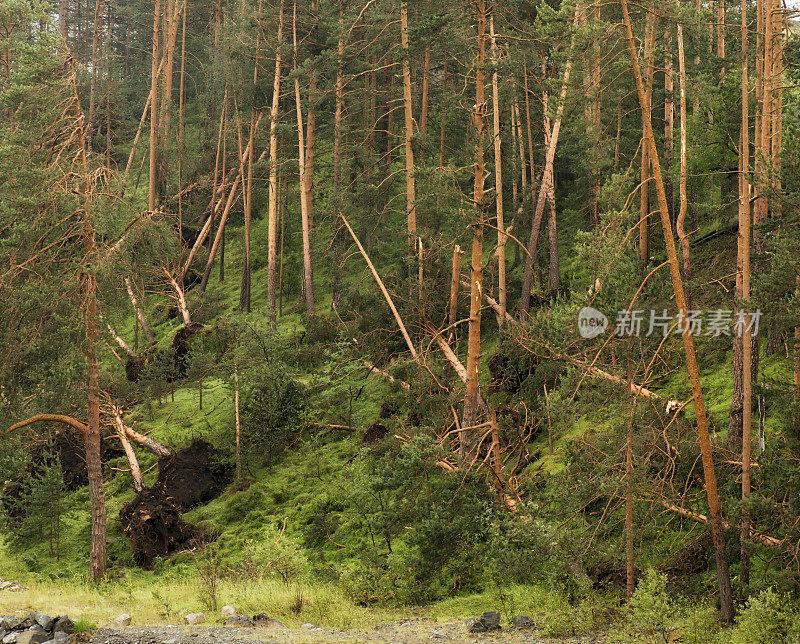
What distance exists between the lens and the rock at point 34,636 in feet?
30.1

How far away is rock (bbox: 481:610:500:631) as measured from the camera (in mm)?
9367

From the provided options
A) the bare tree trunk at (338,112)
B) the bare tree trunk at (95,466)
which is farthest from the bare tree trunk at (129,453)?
the bare tree trunk at (338,112)

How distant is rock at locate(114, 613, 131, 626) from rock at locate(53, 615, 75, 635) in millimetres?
790

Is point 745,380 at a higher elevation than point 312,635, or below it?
higher

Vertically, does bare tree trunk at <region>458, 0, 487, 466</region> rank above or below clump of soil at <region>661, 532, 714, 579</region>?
above

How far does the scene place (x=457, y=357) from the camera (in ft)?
57.3

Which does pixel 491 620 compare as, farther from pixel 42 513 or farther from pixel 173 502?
pixel 42 513

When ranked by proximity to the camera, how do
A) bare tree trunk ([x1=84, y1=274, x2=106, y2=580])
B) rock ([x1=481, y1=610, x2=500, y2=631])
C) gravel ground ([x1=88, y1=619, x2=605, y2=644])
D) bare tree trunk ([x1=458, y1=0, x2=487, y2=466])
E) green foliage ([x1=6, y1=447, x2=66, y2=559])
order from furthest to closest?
green foliage ([x1=6, y1=447, x2=66, y2=559]) < bare tree trunk ([x1=84, y1=274, x2=106, y2=580]) < bare tree trunk ([x1=458, y1=0, x2=487, y2=466]) < rock ([x1=481, y1=610, x2=500, y2=631]) < gravel ground ([x1=88, y1=619, x2=605, y2=644])

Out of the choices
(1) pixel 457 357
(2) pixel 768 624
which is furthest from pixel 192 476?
(2) pixel 768 624

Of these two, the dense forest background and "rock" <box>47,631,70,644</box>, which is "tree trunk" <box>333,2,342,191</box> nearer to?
the dense forest background

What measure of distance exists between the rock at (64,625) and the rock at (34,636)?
0.13 meters

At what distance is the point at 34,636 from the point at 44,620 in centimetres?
32

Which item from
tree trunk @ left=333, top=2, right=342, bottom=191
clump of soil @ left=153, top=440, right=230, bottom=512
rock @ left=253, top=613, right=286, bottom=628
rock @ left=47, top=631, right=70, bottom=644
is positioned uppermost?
tree trunk @ left=333, top=2, right=342, bottom=191

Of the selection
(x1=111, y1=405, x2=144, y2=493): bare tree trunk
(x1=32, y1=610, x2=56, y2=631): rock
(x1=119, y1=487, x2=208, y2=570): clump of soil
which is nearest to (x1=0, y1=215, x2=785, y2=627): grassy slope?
(x1=119, y1=487, x2=208, y2=570): clump of soil
